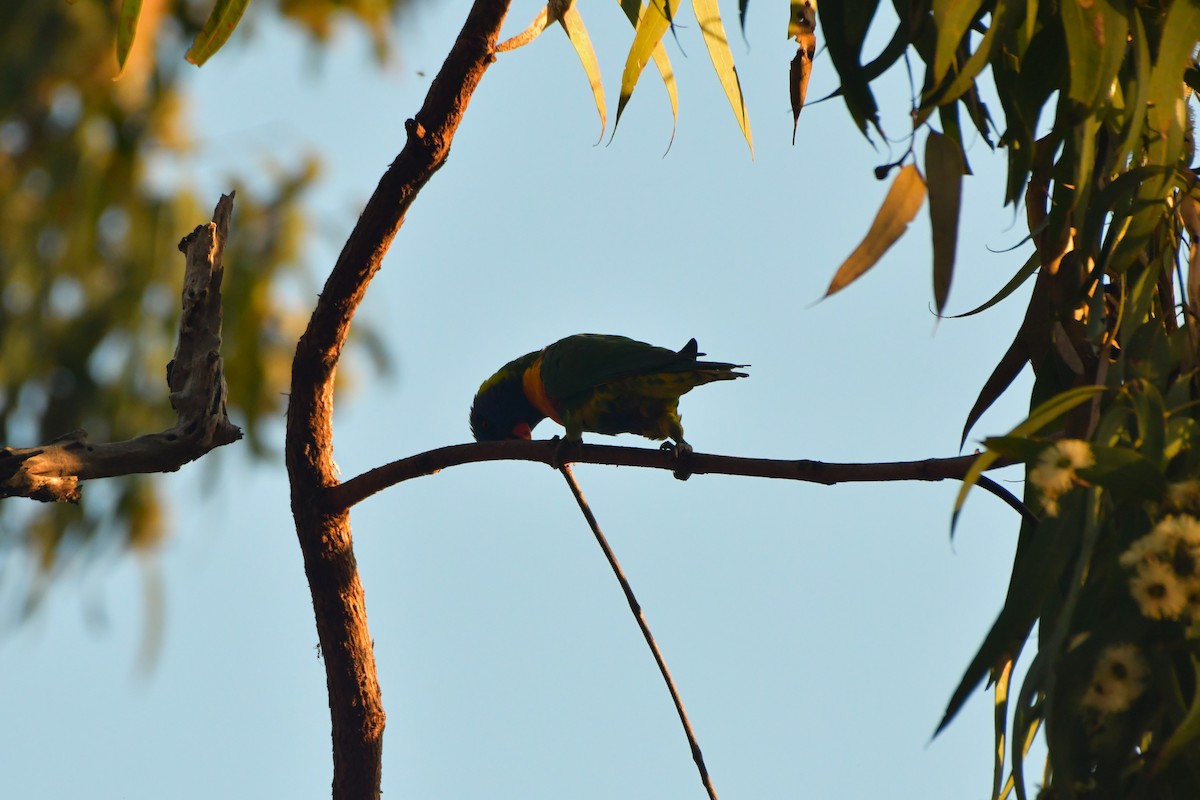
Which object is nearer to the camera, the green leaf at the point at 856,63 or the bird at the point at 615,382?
the green leaf at the point at 856,63

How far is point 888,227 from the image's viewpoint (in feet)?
5.12

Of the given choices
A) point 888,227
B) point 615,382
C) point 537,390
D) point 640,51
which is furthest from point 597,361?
point 888,227

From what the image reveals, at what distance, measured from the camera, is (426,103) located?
7.91 ft

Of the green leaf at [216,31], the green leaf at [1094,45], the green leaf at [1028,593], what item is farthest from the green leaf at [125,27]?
the green leaf at [1028,593]

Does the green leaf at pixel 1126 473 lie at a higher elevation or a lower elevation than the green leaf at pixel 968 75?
lower

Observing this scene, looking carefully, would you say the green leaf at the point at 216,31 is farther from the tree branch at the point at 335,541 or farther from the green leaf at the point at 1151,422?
the green leaf at the point at 1151,422

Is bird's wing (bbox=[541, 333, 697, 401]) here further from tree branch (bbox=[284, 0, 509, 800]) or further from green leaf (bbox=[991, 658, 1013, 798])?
green leaf (bbox=[991, 658, 1013, 798])

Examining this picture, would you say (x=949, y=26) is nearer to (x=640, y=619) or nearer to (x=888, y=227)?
(x=888, y=227)

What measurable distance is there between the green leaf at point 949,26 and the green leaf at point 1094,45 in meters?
0.14

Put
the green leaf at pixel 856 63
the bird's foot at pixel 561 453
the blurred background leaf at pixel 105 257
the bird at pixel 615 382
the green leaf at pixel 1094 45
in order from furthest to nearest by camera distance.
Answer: the blurred background leaf at pixel 105 257 < the bird at pixel 615 382 < the bird's foot at pixel 561 453 < the green leaf at pixel 856 63 < the green leaf at pixel 1094 45

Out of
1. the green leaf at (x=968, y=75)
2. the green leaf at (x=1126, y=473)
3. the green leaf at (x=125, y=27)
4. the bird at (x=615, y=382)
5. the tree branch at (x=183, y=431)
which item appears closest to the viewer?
the green leaf at (x=1126, y=473)

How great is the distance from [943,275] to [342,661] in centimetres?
175

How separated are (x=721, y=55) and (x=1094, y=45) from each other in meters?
0.97

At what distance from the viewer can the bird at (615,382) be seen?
3070 mm
